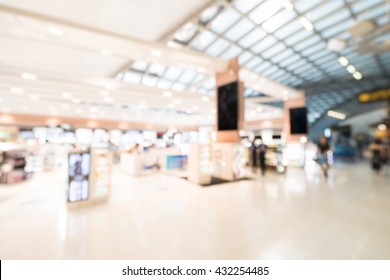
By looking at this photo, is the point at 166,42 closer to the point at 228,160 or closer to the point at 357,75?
the point at 228,160

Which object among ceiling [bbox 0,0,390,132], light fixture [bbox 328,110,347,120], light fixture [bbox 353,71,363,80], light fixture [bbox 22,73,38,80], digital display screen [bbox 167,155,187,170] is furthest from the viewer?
light fixture [bbox 328,110,347,120]

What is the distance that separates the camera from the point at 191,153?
21.4 ft

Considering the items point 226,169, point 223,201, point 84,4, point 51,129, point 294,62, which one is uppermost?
point 294,62

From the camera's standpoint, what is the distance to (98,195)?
3916 millimetres

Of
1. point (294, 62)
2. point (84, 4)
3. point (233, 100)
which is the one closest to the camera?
point (84, 4)

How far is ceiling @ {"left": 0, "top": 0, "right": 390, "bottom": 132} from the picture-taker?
443cm

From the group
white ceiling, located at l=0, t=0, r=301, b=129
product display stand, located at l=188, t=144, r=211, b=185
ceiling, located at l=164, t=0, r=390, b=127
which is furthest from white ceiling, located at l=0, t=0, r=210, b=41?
product display stand, located at l=188, t=144, r=211, b=185

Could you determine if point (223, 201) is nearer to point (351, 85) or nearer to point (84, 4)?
point (84, 4)

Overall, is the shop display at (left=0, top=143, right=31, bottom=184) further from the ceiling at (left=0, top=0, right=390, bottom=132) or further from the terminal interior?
the ceiling at (left=0, top=0, right=390, bottom=132)

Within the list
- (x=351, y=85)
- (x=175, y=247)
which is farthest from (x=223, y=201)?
(x=351, y=85)

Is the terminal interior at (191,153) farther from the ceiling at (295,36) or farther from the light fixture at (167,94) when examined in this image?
the light fixture at (167,94)

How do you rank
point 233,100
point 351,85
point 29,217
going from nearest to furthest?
point 29,217 < point 233,100 < point 351,85

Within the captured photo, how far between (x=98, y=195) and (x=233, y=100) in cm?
524

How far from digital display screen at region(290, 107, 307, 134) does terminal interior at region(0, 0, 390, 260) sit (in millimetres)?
67
